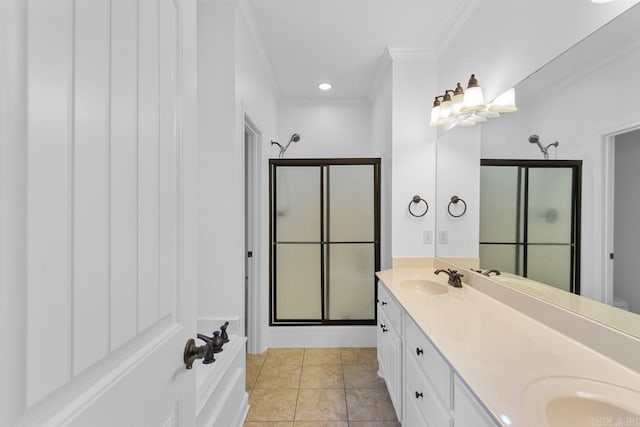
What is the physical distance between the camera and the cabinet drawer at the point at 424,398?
3.73 feet

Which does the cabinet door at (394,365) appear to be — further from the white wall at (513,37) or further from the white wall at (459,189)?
the white wall at (513,37)

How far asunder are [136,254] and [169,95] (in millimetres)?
404

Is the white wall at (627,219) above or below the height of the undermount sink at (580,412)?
above

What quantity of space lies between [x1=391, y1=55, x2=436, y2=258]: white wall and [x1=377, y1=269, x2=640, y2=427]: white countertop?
0.97 metres

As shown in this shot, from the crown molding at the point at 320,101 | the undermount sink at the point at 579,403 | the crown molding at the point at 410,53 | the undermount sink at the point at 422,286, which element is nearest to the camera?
the undermount sink at the point at 579,403

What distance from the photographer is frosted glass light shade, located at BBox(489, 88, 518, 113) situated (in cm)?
163

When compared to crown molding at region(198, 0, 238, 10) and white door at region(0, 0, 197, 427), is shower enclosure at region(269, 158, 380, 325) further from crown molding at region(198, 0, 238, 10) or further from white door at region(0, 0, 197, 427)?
white door at region(0, 0, 197, 427)

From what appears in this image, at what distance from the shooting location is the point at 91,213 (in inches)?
19.8

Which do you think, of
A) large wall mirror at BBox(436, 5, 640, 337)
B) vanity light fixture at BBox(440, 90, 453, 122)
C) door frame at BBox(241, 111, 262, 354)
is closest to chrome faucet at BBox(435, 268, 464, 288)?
large wall mirror at BBox(436, 5, 640, 337)

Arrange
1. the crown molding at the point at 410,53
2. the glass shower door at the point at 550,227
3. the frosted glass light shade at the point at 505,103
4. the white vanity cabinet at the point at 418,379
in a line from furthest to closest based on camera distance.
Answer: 1. the crown molding at the point at 410,53
2. the frosted glass light shade at the point at 505,103
3. the glass shower door at the point at 550,227
4. the white vanity cabinet at the point at 418,379

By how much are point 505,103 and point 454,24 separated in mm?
872

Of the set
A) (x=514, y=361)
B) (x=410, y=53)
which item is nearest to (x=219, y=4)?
(x=410, y=53)

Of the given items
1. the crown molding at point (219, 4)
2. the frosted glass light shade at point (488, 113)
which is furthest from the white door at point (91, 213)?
the frosted glass light shade at point (488, 113)

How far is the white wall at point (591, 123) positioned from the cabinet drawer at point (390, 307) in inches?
34.3
